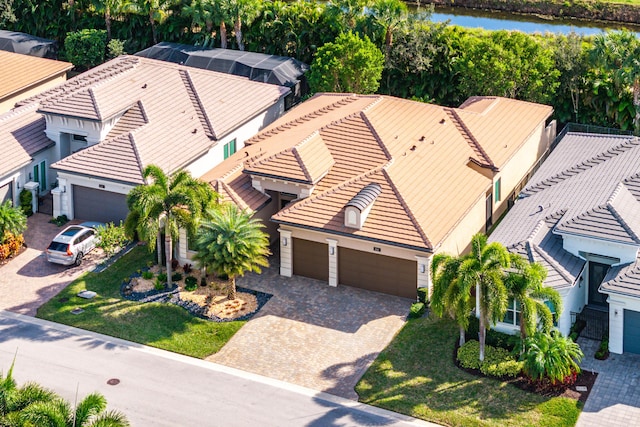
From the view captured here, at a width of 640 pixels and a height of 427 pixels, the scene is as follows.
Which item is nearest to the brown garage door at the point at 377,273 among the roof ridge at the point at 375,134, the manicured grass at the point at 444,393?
the manicured grass at the point at 444,393

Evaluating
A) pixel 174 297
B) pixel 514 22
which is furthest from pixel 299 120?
pixel 514 22

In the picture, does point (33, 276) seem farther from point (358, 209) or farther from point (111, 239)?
point (358, 209)

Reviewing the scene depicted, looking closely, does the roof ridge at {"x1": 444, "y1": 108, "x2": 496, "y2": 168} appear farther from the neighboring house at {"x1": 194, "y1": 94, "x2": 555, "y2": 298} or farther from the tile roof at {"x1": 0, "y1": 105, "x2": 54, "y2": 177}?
the tile roof at {"x1": 0, "y1": 105, "x2": 54, "y2": 177}

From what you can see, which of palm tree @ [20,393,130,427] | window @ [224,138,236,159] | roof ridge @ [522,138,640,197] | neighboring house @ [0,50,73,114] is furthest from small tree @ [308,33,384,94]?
palm tree @ [20,393,130,427]

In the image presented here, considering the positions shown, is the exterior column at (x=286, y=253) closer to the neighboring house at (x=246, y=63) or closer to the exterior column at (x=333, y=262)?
the exterior column at (x=333, y=262)

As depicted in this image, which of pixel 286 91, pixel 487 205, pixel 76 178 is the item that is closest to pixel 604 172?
pixel 487 205

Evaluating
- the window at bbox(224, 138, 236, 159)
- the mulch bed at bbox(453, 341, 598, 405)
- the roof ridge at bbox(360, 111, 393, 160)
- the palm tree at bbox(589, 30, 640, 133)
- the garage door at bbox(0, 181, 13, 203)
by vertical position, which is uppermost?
the palm tree at bbox(589, 30, 640, 133)

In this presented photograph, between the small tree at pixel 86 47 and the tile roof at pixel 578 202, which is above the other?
the small tree at pixel 86 47
